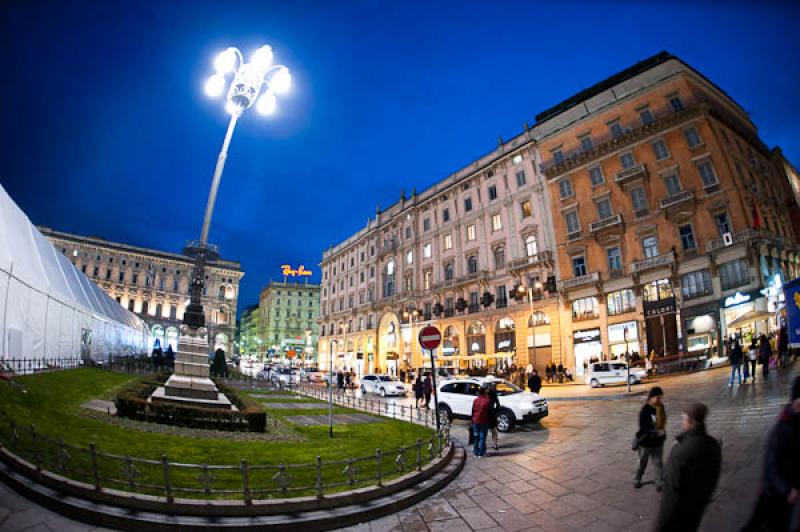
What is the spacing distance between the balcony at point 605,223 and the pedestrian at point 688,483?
101ft

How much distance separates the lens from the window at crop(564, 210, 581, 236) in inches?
1330

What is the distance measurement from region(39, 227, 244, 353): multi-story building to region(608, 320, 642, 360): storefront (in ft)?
272

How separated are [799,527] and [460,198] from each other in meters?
44.0

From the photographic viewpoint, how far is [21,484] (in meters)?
5.75

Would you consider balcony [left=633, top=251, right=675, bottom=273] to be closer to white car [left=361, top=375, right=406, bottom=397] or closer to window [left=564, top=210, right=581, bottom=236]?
window [left=564, top=210, right=581, bottom=236]

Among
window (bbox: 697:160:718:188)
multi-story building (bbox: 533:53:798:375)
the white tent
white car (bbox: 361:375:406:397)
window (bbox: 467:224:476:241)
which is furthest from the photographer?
window (bbox: 467:224:476:241)

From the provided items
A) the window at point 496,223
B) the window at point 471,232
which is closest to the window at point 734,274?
Answer: the window at point 496,223

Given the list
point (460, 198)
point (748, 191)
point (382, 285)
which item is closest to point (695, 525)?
point (748, 191)

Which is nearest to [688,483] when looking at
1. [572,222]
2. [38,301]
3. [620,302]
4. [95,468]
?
[95,468]

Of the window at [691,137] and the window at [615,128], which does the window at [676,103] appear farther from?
the window at [615,128]

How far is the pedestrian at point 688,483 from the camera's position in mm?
3535

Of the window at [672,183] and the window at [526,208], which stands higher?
the window at [526,208]

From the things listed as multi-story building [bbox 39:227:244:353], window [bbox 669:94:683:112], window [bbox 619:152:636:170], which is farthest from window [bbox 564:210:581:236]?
multi-story building [bbox 39:227:244:353]

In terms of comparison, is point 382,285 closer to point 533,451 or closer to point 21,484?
point 533,451
